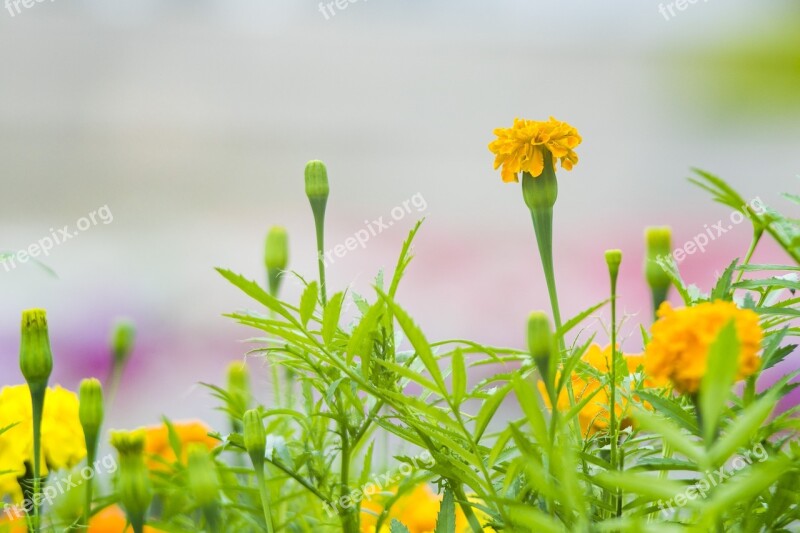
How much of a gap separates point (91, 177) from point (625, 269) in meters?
1.70

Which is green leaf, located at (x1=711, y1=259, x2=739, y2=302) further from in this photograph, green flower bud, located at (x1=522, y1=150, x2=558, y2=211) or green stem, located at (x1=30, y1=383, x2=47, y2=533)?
green stem, located at (x1=30, y1=383, x2=47, y2=533)

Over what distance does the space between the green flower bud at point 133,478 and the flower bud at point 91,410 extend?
3cm

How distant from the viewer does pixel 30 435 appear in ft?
0.90

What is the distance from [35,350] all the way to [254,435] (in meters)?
0.08

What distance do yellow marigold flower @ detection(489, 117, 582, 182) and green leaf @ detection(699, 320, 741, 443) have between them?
10 centimetres

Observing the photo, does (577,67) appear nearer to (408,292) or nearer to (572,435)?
(408,292)

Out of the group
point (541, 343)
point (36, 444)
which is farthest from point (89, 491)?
point (541, 343)

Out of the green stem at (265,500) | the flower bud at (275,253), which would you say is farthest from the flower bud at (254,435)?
the flower bud at (275,253)

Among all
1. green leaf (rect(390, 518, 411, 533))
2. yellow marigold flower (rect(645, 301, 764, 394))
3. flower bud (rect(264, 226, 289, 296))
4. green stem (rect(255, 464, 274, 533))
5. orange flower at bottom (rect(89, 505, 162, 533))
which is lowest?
green leaf (rect(390, 518, 411, 533))

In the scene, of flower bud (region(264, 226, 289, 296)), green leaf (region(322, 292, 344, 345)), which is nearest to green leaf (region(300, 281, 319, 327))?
green leaf (region(322, 292, 344, 345))

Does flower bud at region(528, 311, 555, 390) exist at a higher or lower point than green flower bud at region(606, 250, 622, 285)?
lower

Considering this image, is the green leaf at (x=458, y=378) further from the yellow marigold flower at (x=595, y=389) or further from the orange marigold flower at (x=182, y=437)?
the orange marigold flower at (x=182, y=437)

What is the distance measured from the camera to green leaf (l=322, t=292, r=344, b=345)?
0.19 meters

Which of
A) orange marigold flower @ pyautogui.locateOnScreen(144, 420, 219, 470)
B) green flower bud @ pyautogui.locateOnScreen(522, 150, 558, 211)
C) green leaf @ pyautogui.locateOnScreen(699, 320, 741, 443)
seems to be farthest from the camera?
orange marigold flower @ pyautogui.locateOnScreen(144, 420, 219, 470)
